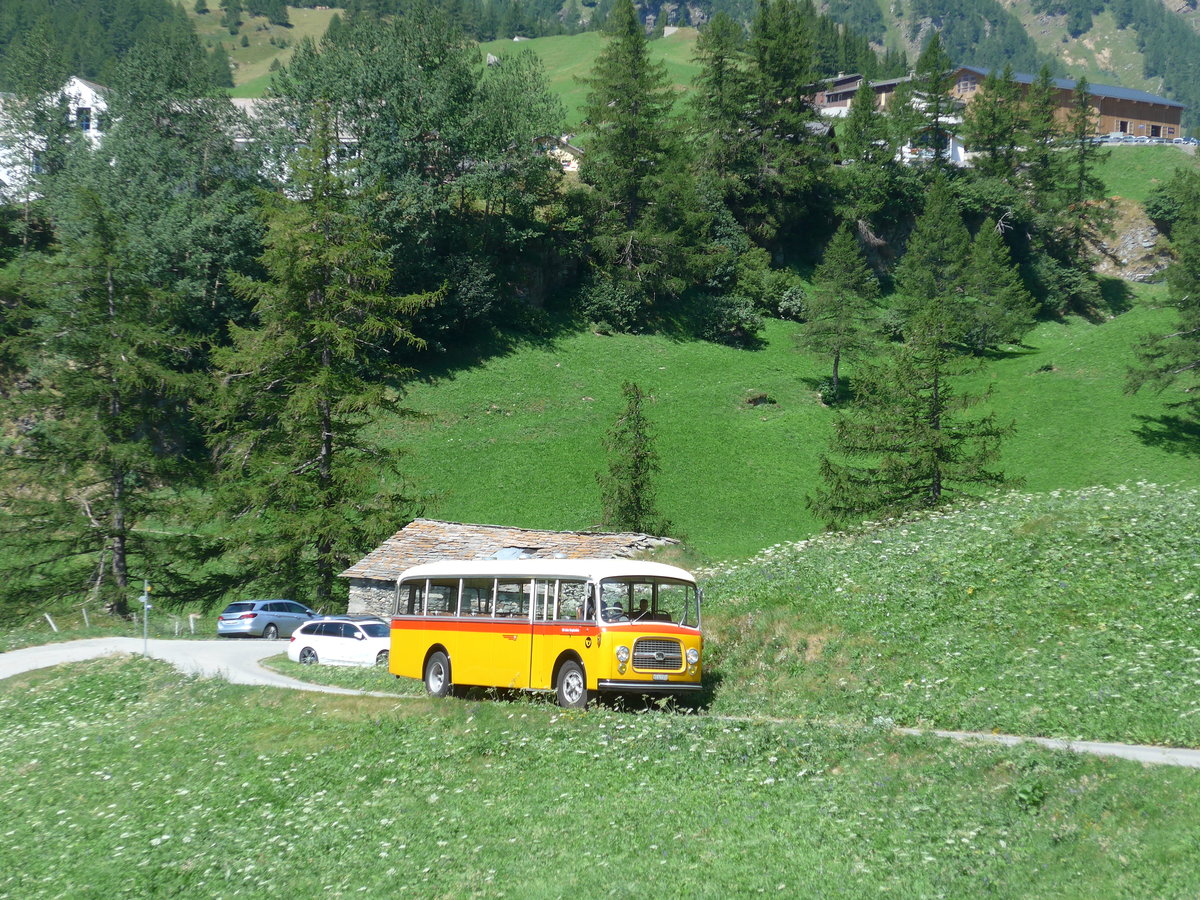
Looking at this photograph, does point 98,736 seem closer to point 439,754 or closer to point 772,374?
point 439,754

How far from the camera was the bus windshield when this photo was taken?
18844 millimetres

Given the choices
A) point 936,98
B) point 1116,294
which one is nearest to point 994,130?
point 936,98

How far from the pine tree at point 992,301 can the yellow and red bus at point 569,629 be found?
190 ft

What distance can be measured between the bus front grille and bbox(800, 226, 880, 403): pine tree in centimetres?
4995

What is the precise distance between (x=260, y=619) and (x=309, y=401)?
8.69 m

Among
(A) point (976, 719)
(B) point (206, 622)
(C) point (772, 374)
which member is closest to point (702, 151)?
(C) point (772, 374)

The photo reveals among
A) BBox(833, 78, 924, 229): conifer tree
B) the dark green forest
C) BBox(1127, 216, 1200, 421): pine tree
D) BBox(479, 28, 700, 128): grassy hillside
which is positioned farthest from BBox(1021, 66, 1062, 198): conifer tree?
BBox(479, 28, 700, 128): grassy hillside

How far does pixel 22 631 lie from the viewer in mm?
38625

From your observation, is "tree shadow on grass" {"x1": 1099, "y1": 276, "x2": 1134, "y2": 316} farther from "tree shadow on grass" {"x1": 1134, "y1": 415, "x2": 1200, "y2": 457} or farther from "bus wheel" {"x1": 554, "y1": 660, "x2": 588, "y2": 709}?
"bus wheel" {"x1": 554, "y1": 660, "x2": 588, "y2": 709}

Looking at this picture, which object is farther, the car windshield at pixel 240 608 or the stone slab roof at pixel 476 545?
the car windshield at pixel 240 608

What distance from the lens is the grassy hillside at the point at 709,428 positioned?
52875 millimetres

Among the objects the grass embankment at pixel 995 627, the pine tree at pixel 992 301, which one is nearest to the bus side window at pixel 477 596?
the grass embankment at pixel 995 627

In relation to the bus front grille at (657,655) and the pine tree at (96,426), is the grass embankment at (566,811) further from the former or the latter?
the pine tree at (96,426)

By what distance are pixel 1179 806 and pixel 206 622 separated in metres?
42.5
